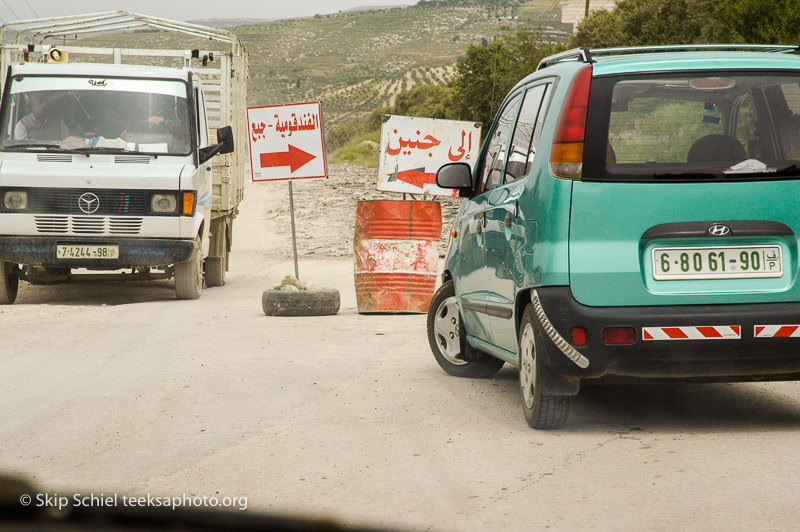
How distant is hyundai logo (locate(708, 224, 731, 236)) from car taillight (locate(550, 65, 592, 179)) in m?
0.66

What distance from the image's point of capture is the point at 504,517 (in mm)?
3607

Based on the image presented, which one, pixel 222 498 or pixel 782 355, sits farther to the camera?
pixel 782 355

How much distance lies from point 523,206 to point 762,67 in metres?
Answer: 1.35

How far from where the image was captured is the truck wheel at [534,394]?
5033 mm

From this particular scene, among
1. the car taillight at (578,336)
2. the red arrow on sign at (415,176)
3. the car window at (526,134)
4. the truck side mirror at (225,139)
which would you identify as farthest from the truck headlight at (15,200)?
the car taillight at (578,336)

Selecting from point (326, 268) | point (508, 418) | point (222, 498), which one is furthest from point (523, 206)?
point (326, 268)

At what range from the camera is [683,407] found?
5863 mm

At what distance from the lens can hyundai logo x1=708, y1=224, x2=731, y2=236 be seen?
4.76m

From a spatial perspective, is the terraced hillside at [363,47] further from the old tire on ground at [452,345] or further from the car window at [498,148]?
the car window at [498,148]

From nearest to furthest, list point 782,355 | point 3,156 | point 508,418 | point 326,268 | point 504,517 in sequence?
1. point 504,517
2. point 782,355
3. point 508,418
4. point 3,156
5. point 326,268

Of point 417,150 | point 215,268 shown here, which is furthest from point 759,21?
point 215,268

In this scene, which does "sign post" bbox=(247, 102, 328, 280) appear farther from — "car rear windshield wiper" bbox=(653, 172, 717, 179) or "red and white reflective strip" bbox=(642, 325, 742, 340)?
"red and white reflective strip" bbox=(642, 325, 742, 340)

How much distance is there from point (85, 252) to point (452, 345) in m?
6.30

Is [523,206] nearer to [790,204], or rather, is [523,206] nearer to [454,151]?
[790,204]
